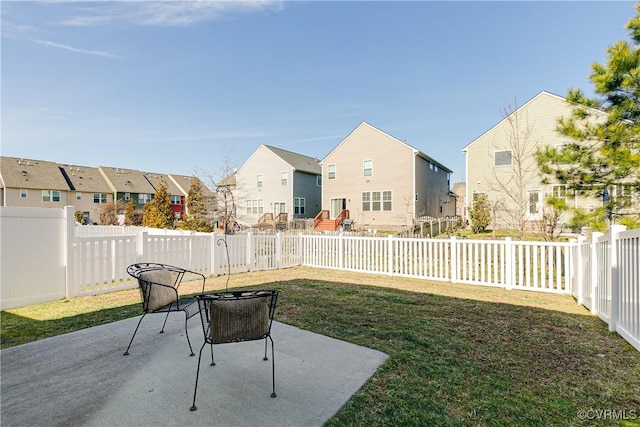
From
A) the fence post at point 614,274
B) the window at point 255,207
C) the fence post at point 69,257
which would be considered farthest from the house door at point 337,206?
the fence post at point 614,274

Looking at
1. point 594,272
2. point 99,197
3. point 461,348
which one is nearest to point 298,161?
point 99,197

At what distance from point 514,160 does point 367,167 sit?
32.4 ft

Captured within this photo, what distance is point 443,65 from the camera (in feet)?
51.7

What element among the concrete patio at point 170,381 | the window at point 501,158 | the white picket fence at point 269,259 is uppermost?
the window at point 501,158

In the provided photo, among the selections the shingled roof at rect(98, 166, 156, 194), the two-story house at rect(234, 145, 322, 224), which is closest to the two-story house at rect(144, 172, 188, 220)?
the shingled roof at rect(98, 166, 156, 194)

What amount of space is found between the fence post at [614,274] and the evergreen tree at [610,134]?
177 inches

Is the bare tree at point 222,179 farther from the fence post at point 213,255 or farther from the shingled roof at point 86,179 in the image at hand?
the shingled roof at point 86,179

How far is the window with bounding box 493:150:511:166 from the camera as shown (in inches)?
757

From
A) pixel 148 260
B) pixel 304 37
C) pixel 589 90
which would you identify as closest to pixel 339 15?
pixel 304 37

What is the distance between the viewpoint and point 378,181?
76.5 feet

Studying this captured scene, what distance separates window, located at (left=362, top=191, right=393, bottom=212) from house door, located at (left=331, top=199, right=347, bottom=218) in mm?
1752

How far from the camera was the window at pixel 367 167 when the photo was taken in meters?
23.7

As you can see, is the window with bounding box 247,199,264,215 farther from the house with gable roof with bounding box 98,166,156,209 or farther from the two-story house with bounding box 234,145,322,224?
the house with gable roof with bounding box 98,166,156,209

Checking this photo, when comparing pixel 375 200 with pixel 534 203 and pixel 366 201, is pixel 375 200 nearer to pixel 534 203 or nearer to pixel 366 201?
pixel 366 201
